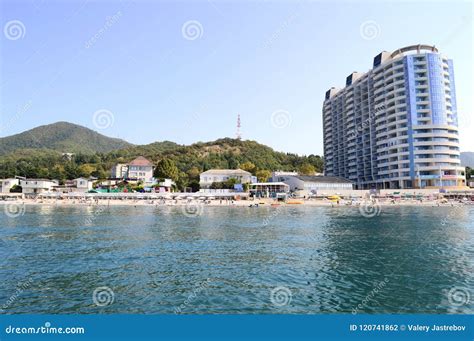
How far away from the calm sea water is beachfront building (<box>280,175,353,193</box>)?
241ft

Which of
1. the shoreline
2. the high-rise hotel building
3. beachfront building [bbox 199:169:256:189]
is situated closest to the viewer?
the shoreline

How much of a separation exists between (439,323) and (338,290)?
192 inches

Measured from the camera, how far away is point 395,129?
104 meters

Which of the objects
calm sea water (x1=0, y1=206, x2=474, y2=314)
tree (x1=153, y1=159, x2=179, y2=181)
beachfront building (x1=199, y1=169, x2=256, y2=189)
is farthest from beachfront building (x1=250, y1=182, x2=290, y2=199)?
calm sea water (x1=0, y1=206, x2=474, y2=314)

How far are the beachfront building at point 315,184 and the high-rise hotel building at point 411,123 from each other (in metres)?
14.1

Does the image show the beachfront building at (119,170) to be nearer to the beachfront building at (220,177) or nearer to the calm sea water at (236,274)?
the beachfront building at (220,177)

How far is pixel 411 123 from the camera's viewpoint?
99438mm

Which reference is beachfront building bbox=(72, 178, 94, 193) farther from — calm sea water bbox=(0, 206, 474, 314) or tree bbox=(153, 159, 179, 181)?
calm sea water bbox=(0, 206, 474, 314)

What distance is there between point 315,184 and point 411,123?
114ft

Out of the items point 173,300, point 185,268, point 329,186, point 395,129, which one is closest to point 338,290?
point 173,300

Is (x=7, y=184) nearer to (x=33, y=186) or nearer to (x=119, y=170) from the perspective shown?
(x=33, y=186)

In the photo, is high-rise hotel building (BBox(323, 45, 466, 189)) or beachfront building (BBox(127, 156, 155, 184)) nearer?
high-rise hotel building (BBox(323, 45, 466, 189))

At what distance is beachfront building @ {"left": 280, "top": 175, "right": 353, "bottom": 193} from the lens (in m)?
104

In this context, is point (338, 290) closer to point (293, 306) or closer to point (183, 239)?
point (293, 306)
